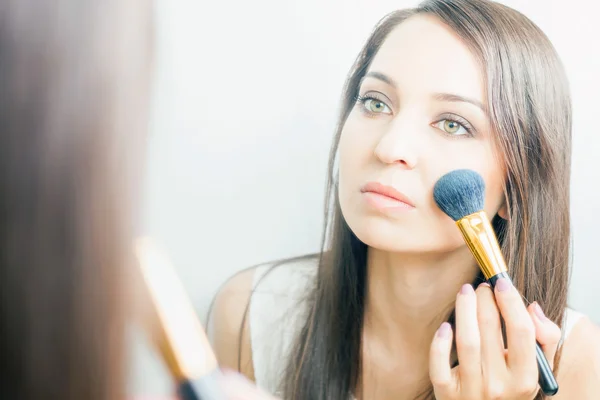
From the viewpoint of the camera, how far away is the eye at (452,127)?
21.8 inches

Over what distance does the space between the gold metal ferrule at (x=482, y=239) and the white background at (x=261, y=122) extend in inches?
5.4

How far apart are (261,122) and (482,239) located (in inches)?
10.3

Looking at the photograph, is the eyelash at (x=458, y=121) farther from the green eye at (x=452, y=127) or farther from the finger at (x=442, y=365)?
the finger at (x=442, y=365)

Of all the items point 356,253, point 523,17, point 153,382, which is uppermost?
point 523,17

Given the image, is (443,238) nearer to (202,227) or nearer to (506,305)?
(506,305)

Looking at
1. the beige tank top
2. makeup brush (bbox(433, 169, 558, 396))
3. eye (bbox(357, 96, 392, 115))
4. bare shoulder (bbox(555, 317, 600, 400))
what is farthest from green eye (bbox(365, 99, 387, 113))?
bare shoulder (bbox(555, 317, 600, 400))

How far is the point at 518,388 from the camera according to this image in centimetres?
52

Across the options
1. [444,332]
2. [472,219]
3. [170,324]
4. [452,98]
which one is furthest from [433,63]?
[170,324]

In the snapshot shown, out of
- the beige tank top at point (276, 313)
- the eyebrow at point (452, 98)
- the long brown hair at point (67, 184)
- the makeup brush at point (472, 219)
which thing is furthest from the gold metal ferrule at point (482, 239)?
the long brown hair at point (67, 184)

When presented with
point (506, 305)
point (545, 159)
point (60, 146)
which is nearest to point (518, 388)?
point (506, 305)

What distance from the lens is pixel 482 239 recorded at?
534mm

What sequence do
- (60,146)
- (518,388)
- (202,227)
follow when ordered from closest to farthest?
(60,146), (518,388), (202,227)

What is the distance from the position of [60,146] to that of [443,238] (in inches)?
16.8

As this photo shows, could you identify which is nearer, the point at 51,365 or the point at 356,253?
the point at 51,365
